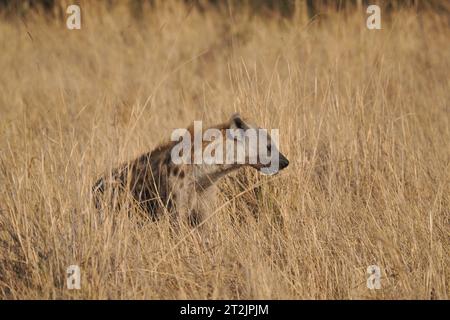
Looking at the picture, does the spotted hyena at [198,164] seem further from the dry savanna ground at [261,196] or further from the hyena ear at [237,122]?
the dry savanna ground at [261,196]

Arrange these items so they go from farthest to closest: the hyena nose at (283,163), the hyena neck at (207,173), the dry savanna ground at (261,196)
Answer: the hyena neck at (207,173), the hyena nose at (283,163), the dry savanna ground at (261,196)

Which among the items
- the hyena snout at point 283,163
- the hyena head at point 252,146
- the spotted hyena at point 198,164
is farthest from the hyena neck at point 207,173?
the hyena snout at point 283,163

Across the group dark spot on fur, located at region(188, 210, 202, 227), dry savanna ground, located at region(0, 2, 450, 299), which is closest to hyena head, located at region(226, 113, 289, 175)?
dry savanna ground, located at region(0, 2, 450, 299)

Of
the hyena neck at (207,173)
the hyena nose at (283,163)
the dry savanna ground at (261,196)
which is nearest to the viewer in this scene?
the dry savanna ground at (261,196)

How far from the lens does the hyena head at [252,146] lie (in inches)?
221

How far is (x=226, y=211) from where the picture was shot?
5305 millimetres

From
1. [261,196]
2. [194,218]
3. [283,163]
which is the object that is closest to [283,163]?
[283,163]

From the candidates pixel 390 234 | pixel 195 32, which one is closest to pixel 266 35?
pixel 195 32

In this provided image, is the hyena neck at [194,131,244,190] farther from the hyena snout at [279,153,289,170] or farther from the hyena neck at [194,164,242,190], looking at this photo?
the hyena snout at [279,153,289,170]

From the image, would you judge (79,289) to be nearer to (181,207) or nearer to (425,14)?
(181,207)

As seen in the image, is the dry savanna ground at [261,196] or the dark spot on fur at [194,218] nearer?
the dry savanna ground at [261,196]

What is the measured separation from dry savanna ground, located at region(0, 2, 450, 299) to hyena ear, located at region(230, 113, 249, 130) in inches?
12.6

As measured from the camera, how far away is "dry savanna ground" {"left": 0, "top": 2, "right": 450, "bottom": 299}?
4086 mm

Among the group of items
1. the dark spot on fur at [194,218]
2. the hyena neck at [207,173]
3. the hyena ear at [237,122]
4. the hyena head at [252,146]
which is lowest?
the dark spot on fur at [194,218]
